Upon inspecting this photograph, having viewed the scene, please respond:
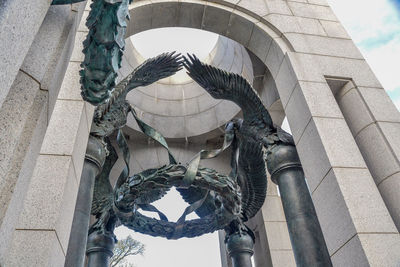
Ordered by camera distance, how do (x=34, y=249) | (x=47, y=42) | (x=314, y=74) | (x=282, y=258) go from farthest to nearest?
(x=282, y=258), (x=314, y=74), (x=34, y=249), (x=47, y=42)

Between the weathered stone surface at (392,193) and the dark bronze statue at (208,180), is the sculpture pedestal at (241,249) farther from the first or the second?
the weathered stone surface at (392,193)

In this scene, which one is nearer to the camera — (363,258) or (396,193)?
(363,258)

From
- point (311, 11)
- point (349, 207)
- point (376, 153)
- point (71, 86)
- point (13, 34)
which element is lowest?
point (13, 34)

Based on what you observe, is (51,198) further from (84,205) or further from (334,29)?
(334,29)

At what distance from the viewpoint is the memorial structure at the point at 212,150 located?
205 cm

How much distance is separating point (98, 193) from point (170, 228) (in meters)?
1.86

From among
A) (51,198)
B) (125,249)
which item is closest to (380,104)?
(51,198)

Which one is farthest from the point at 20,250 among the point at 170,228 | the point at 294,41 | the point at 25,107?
the point at 294,41

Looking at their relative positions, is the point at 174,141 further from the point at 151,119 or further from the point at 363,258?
the point at 363,258

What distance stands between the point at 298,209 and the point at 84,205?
12.4 feet

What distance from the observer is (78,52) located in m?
5.95

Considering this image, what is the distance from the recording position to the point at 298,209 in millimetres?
5941

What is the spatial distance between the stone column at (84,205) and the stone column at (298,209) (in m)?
3.38

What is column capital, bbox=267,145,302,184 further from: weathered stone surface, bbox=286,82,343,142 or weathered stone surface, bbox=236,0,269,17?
weathered stone surface, bbox=236,0,269,17
